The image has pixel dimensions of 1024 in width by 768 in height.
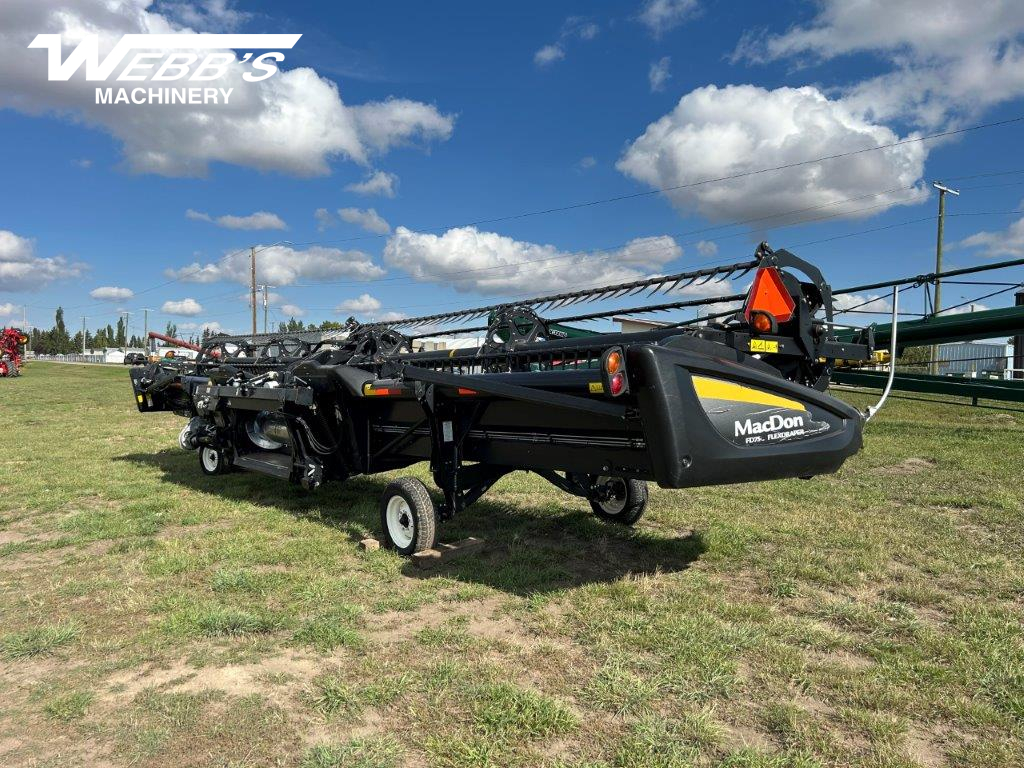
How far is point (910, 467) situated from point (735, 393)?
20.2 feet

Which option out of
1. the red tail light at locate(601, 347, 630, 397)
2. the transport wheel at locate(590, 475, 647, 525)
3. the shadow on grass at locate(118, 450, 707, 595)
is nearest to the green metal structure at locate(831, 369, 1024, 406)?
the transport wheel at locate(590, 475, 647, 525)

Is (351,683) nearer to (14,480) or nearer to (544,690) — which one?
(544,690)

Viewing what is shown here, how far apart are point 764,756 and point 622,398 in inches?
69.2

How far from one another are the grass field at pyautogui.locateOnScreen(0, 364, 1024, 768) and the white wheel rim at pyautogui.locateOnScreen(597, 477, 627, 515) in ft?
0.65

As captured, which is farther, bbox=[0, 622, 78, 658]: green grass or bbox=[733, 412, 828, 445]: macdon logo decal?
bbox=[733, 412, 828, 445]: macdon logo decal

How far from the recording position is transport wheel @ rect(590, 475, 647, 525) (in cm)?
568

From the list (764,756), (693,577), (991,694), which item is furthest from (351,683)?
(991,694)

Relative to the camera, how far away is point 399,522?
5.15m

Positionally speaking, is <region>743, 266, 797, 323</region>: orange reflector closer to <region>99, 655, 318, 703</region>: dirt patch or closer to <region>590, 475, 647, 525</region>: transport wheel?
<region>590, 475, 647, 525</region>: transport wheel

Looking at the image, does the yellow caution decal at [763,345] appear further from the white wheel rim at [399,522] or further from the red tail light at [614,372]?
the white wheel rim at [399,522]

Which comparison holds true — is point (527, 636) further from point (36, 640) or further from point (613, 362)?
point (36, 640)

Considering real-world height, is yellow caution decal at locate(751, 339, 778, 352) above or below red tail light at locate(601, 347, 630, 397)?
above

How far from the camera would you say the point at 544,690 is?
299 centimetres

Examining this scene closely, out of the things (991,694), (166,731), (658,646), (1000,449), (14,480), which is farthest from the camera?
(1000,449)
